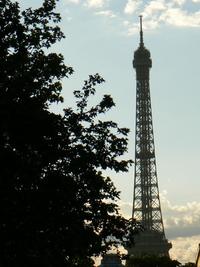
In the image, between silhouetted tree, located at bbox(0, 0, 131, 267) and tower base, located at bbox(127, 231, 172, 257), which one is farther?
tower base, located at bbox(127, 231, 172, 257)

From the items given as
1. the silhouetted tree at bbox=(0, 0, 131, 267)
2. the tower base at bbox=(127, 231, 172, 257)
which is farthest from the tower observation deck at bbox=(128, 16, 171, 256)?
the silhouetted tree at bbox=(0, 0, 131, 267)

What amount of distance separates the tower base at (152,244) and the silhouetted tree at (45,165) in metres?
145

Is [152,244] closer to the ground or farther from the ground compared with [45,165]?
farther from the ground

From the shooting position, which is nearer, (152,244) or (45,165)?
(45,165)

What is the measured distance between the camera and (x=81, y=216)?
2905 centimetres

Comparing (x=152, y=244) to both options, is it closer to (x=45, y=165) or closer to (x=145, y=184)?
(x=145, y=184)

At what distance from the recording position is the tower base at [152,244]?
174 metres

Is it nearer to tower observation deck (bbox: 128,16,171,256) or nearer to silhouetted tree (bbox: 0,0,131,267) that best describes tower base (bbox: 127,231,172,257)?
tower observation deck (bbox: 128,16,171,256)

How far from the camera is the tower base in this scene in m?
174

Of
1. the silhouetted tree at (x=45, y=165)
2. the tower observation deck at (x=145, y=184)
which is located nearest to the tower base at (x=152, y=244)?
the tower observation deck at (x=145, y=184)

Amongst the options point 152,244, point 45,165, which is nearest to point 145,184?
point 152,244

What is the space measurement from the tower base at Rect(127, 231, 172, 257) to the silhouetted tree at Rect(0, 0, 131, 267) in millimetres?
145356

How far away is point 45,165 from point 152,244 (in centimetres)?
14749

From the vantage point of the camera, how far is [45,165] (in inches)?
1145
